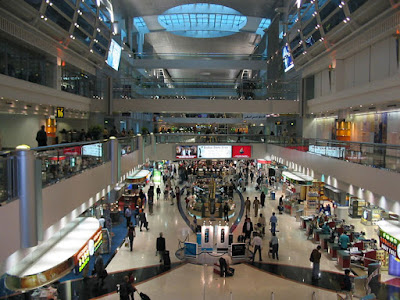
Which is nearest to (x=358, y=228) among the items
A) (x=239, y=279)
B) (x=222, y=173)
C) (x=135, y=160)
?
(x=239, y=279)

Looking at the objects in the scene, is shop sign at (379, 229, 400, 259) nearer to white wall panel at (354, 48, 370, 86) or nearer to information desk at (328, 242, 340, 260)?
information desk at (328, 242, 340, 260)

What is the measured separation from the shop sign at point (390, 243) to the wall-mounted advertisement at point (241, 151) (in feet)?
50.2

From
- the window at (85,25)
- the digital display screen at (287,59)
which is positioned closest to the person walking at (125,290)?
the window at (85,25)

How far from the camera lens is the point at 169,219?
1814 centimetres

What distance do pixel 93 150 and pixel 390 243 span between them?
7.98 metres

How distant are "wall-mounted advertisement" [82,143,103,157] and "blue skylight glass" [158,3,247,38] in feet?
74.7

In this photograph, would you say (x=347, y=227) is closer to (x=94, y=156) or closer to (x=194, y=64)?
(x=94, y=156)

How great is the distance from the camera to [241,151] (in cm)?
2486

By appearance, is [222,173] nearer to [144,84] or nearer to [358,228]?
[144,84]

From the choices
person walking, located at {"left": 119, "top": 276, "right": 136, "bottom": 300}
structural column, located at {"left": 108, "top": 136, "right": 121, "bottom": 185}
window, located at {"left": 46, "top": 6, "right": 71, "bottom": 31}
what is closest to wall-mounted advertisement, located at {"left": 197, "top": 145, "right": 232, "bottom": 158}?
window, located at {"left": 46, "top": 6, "right": 71, "bottom": 31}

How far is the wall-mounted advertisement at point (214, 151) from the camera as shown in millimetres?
24328

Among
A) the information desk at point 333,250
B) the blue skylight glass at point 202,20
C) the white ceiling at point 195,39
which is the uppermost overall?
the blue skylight glass at point 202,20

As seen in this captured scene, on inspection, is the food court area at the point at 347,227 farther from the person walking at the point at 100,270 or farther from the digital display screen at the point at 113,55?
the digital display screen at the point at 113,55

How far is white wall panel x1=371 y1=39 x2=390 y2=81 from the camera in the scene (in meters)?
13.8
